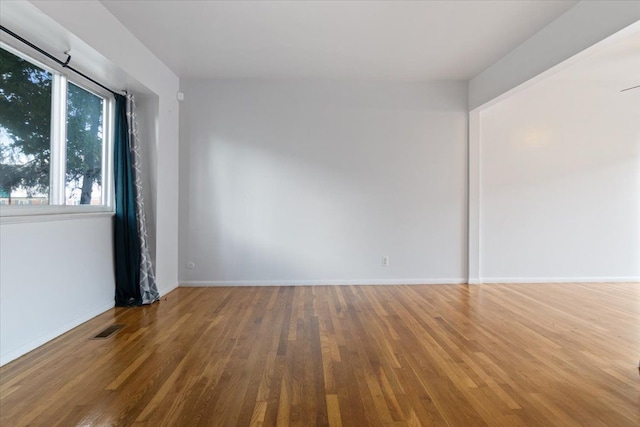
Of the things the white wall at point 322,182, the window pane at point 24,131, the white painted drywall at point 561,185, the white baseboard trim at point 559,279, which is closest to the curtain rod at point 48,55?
the window pane at point 24,131

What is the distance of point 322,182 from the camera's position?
5.09 m

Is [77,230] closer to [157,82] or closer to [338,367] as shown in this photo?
[157,82]

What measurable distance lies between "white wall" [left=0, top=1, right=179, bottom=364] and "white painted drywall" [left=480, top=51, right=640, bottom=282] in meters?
4.34

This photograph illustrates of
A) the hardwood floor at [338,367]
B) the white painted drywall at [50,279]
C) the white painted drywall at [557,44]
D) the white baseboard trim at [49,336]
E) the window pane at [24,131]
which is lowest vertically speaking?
the hardwood floor at [338,367]

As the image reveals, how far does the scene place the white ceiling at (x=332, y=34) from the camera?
3158 mm

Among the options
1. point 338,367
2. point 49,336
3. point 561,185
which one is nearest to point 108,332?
point 49,336

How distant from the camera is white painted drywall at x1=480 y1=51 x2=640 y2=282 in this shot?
5191 millimetres

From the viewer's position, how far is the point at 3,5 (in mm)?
2332

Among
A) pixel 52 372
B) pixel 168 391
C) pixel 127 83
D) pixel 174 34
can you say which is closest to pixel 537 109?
pixel 174 34

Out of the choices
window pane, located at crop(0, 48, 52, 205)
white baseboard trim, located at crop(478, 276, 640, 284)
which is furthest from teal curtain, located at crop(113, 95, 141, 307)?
white baseboard trim, located at crop(478, 276, 640, 284)

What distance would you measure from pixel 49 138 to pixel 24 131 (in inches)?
11.9

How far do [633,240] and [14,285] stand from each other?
286 inches

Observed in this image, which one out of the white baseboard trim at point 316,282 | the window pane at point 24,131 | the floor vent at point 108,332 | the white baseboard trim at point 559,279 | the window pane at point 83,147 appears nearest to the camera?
A: the window pane at point 24,131

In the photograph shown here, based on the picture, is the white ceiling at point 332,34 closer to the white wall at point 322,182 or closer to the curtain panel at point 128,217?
the white wall at point 322,182
